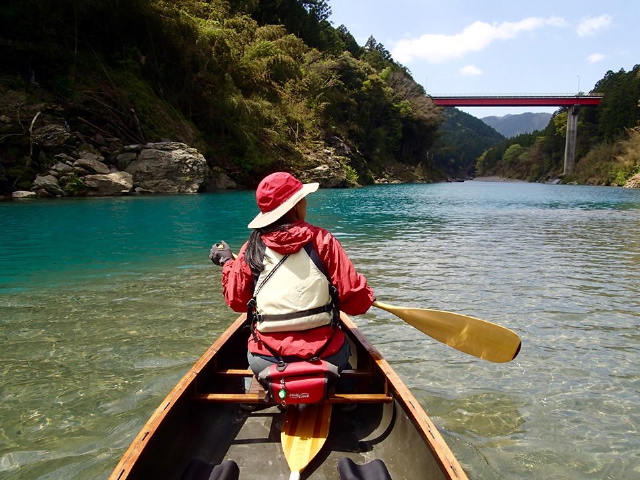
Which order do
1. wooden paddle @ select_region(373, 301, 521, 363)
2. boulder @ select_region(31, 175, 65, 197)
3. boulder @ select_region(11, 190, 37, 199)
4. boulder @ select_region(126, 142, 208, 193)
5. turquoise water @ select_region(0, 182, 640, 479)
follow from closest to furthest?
turquoise water @ select_region(0, 182, 640, 479) → wooden paddle @ select_region(373, 301, 521, 363) → boulder @ select_region(11, 190, 37, 199) → boulder @ select_region(31, 175, 65, 197) → boulder @ select_region(126, 142, 208, 193)

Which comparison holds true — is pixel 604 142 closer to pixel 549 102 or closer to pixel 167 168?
pixel 549 102

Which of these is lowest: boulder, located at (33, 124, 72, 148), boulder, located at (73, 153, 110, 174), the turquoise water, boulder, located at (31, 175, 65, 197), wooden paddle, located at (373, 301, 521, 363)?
the turquoise water

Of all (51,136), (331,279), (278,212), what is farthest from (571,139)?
(278,212)

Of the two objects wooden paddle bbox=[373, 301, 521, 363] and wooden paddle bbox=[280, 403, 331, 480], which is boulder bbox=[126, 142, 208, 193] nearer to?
wooden paddle bbox=[373, 301, 521, 363]

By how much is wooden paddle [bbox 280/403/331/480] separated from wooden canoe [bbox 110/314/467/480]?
68mm

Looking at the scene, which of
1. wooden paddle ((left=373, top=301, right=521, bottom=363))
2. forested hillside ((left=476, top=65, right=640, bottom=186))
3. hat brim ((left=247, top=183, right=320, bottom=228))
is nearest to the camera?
Answer: hat brim ((left=247, top=183, right=320, bottom=228))

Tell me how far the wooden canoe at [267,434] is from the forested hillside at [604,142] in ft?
179

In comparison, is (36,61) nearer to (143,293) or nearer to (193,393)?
(143,293)

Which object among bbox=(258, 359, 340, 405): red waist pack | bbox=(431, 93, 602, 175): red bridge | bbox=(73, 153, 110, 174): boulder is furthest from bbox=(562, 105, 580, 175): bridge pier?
bbox=(258, 359, 340, 405): red waist pack

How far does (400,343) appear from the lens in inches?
183

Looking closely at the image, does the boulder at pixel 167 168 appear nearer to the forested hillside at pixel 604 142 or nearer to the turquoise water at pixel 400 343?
the turquoise water at pixel 400 343

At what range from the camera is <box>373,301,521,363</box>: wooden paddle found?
3234 mm

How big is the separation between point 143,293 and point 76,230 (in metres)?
6.65

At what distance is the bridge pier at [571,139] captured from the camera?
227 feet
